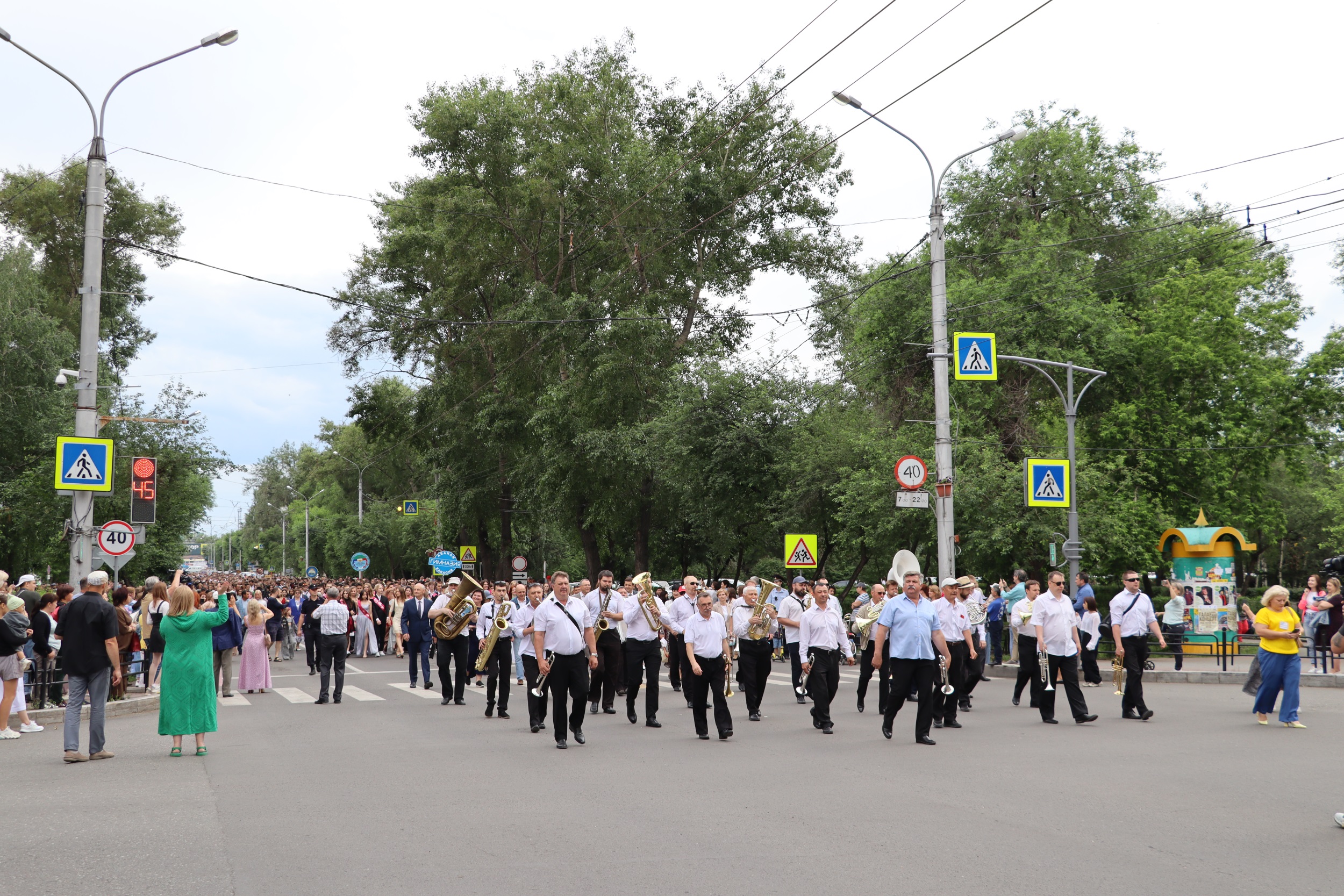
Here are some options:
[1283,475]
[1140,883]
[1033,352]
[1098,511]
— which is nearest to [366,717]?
[1140,883]

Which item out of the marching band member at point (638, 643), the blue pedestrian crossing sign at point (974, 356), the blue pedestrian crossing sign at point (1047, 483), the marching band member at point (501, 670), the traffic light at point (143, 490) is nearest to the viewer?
the marching band member at point (638, 643)

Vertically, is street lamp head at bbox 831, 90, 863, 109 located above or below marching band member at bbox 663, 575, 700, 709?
above

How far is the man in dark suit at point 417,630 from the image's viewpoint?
20141mm

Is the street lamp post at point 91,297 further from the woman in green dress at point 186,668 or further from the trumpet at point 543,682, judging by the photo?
the trumpet at point 543,682

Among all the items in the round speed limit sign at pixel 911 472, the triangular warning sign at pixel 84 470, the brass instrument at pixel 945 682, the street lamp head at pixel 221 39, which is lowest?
the brass instrument at pixel 945 682

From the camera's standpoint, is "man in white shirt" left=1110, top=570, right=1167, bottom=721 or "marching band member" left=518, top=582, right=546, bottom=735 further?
"man in white shirt" left=1110, top=570, right=1167, bottom=721

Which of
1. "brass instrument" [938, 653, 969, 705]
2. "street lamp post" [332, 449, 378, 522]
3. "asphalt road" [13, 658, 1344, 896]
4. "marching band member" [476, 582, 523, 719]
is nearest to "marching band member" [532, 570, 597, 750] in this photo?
"asphalt road" [13, 658, 1344, 896]

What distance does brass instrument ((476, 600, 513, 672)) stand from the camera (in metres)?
14.9

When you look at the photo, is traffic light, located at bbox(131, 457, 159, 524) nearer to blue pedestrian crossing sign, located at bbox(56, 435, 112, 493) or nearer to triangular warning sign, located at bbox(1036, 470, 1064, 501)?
blue pedestrian crossing sign, located at bbox(56, 435, 112, 493)

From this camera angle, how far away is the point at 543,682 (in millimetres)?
12477

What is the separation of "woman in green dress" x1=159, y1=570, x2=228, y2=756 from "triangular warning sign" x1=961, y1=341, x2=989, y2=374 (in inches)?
572

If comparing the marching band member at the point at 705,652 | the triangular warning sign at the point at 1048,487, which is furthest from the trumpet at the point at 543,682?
the triangular warning sign at the point at 1048,487

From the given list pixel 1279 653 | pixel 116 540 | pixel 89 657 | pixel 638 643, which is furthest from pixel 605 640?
pixel 116 540

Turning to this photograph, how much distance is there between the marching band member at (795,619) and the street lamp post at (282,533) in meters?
92.3
